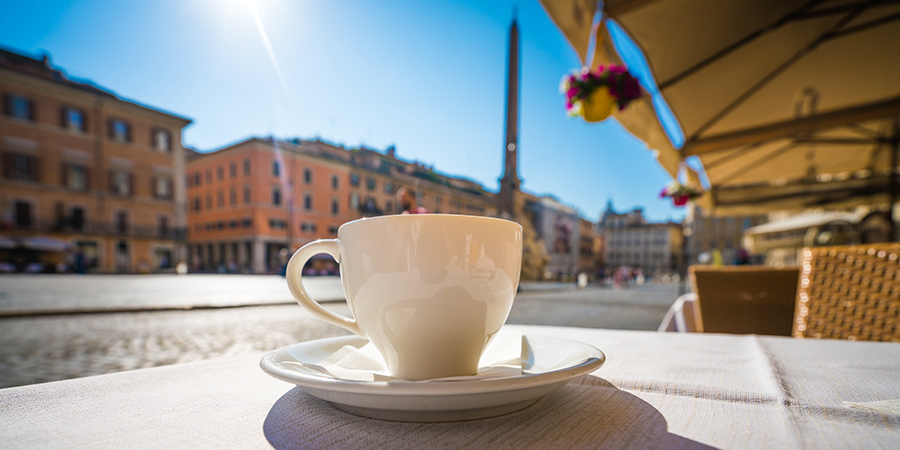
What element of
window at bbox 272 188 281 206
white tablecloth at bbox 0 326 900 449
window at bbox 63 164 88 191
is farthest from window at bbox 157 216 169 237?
white tablecloth at bbox 0 326 900 449

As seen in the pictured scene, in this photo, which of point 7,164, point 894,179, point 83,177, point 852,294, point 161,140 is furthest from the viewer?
point 161,140

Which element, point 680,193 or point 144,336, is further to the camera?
point 680,193

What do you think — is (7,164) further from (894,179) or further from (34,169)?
(894,179)

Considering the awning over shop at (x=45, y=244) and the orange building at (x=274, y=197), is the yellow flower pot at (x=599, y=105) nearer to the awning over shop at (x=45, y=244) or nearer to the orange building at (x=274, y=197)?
the orange building at (x=274, y=197)

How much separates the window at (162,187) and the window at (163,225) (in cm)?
109

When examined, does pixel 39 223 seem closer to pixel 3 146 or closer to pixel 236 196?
pixel 3 146

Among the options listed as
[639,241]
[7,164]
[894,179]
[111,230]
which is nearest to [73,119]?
[7,164]

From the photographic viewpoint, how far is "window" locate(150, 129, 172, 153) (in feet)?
68.5

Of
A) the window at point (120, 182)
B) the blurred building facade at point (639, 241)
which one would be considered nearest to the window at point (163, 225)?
the window at point (120, 182)

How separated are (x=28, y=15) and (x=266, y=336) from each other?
17965 mm

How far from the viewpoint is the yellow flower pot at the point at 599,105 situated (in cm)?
207

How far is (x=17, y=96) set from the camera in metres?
17.4

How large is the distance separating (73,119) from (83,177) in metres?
2.52

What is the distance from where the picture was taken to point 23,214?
17.8 meters
